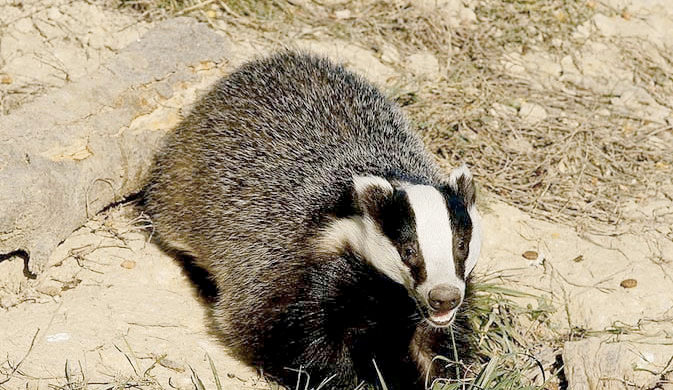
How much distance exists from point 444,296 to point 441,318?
214 mm

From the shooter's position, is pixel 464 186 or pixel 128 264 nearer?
pixel 464 186

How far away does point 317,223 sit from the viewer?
5172 millimetres

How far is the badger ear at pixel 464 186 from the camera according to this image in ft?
16.6

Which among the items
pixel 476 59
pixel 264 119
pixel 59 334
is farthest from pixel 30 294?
pixel 476 59

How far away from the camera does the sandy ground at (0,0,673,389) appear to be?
5.18 m

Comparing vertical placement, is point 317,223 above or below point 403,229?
below

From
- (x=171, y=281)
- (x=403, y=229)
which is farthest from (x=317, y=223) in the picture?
(x=171, y=281)

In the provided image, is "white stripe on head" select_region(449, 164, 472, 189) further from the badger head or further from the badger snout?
the badger snout

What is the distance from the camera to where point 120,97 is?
5.98m

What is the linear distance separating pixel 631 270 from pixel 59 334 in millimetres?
3625

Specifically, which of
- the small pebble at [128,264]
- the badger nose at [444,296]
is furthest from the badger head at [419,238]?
the small pebble at [128,264]

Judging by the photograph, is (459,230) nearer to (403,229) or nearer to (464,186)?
(403,229)

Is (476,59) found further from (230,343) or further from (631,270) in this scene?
(230,343)

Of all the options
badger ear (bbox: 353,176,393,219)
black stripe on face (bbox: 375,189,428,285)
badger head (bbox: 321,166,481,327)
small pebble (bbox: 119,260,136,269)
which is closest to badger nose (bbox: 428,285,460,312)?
badger head (bbox: 321,166,481,327)
